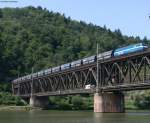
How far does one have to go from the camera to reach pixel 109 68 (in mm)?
120688

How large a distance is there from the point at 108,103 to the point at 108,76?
649 centimetres

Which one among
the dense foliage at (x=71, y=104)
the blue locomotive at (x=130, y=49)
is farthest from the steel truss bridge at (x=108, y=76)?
the dense foliage at (x=71, y=104)

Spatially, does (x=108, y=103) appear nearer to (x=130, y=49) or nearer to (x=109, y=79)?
(x=109, y=79)

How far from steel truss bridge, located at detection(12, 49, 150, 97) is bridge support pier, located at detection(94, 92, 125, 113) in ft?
5.96

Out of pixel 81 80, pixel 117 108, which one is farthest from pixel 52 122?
pixel 81 80

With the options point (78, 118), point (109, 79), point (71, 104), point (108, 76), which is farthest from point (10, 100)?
point (78, 118)

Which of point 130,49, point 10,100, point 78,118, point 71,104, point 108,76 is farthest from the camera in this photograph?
point 71,104

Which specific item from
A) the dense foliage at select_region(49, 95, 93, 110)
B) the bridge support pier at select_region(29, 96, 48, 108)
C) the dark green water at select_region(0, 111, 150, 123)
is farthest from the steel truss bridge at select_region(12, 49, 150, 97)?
the bridge support pier at select_region(29, 96, 48, 108)

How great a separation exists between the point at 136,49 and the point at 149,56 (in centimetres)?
683

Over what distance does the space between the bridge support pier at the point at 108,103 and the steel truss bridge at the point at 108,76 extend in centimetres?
182

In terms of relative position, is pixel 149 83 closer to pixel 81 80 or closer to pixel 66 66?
pixel 81 80

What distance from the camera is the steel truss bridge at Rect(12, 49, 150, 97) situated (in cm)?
10481

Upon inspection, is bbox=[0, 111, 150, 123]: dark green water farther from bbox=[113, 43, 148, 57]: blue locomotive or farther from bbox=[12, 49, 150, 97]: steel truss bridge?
bbox=[113, 43, 148, 57]: blue locomotive

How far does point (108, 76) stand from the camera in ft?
394
